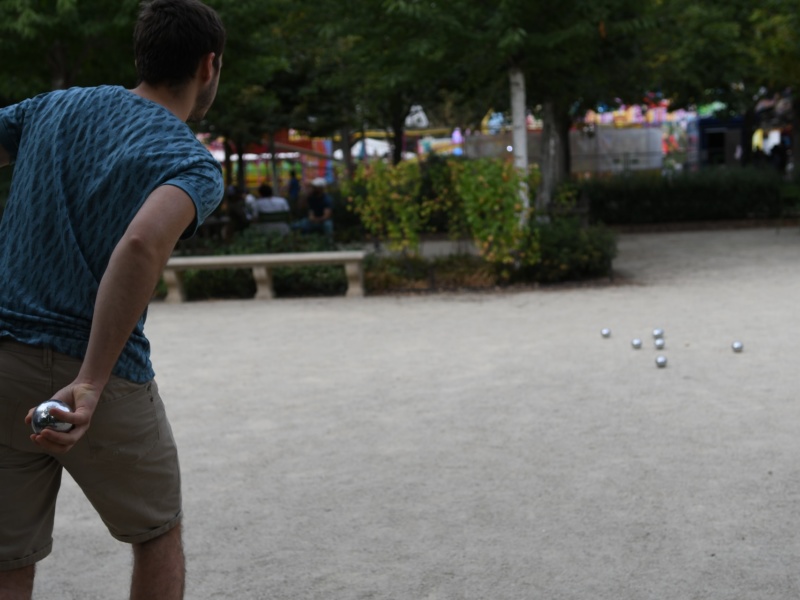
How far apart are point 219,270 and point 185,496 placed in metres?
9.19

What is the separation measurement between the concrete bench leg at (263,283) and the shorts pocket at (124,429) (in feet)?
37.8

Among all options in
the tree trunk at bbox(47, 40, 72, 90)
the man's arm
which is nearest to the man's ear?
the man's arm

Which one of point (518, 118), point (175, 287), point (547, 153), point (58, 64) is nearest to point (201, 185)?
point (175, 287)

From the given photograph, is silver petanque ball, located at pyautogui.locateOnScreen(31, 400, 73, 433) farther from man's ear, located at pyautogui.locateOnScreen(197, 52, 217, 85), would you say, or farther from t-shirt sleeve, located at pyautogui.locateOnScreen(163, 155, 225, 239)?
man's ear, located at pyautogui.locateOnScreen(197, 52, 217, 85)

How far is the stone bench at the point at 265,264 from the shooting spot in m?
13.9

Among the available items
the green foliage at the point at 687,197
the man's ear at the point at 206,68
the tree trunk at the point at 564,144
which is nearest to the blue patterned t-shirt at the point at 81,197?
the man's ear at the point at 206,68

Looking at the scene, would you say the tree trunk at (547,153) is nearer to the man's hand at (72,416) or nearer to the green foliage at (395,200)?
the green foliage at (395,200)

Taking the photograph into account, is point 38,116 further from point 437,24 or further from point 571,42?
point 571,42

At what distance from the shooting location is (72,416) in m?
2.35

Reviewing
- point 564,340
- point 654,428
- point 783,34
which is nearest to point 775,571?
point 654,428

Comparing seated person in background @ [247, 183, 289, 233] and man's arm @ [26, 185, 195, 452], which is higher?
man's arm @ [26, 185, 195, 452]

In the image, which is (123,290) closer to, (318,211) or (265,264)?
(265,264)

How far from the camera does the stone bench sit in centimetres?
1391

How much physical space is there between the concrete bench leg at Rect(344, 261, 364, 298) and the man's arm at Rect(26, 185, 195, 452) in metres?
11.5
